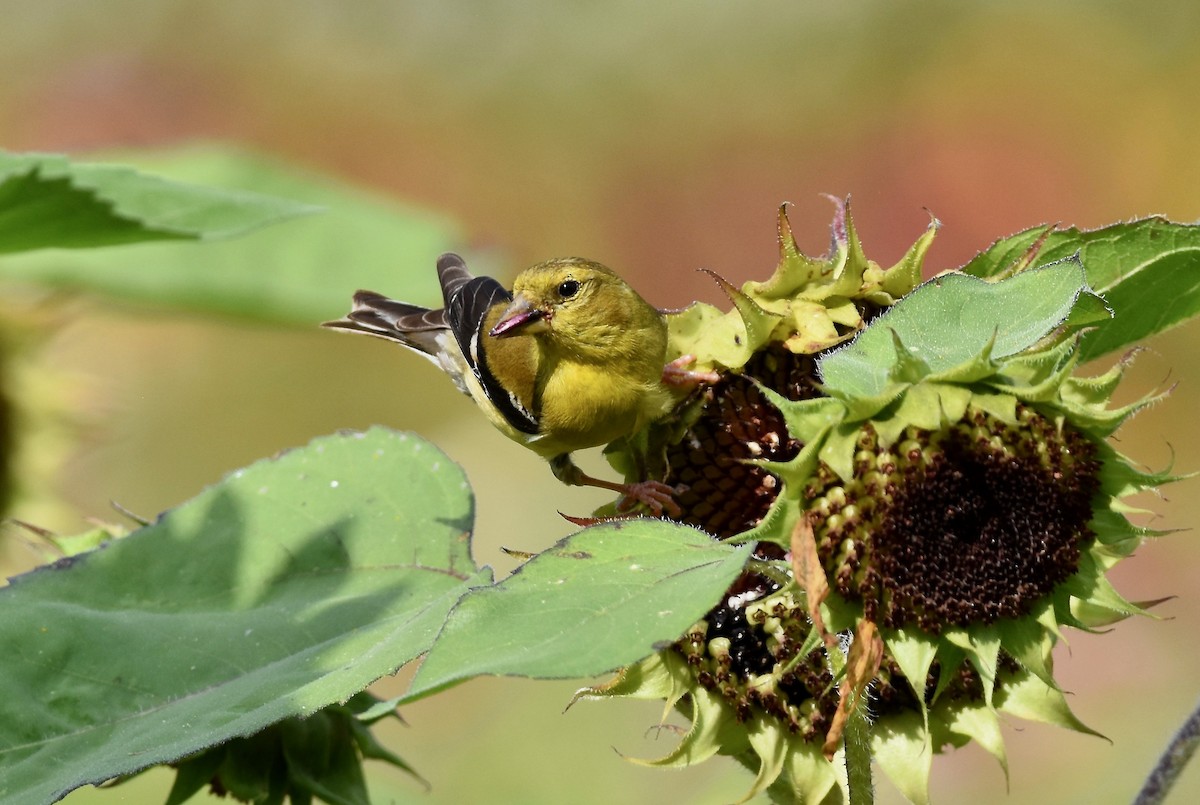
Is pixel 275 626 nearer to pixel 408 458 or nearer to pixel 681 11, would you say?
pixel 408 458

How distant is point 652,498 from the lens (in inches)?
54.4

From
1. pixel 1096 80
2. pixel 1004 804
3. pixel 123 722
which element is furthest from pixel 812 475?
pixel 1096 80

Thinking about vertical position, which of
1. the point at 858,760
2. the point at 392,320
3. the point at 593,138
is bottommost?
the point at 593,138

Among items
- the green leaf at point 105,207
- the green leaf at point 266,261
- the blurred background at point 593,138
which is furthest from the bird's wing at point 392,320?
the blurred background at point 593,138

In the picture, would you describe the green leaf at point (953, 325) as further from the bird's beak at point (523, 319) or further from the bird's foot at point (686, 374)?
the bird's beak at point (523, 319)

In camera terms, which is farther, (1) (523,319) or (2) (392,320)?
(2) (392,320)

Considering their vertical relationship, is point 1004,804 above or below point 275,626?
below

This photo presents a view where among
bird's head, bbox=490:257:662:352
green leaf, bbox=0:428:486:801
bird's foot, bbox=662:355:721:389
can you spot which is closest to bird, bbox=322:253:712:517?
bird's head, bbox=490:257:662:352

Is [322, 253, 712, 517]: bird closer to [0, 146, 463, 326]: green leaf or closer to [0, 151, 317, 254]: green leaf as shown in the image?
[0, 146, 463, 326]: green leaf

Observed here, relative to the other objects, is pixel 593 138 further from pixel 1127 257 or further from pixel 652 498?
pixel 1127 257

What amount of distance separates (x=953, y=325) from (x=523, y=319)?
1231 mm

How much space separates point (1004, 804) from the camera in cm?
456

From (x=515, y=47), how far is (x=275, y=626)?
24.9 ft

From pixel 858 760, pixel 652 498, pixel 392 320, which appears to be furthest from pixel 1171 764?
pixel 392 320
